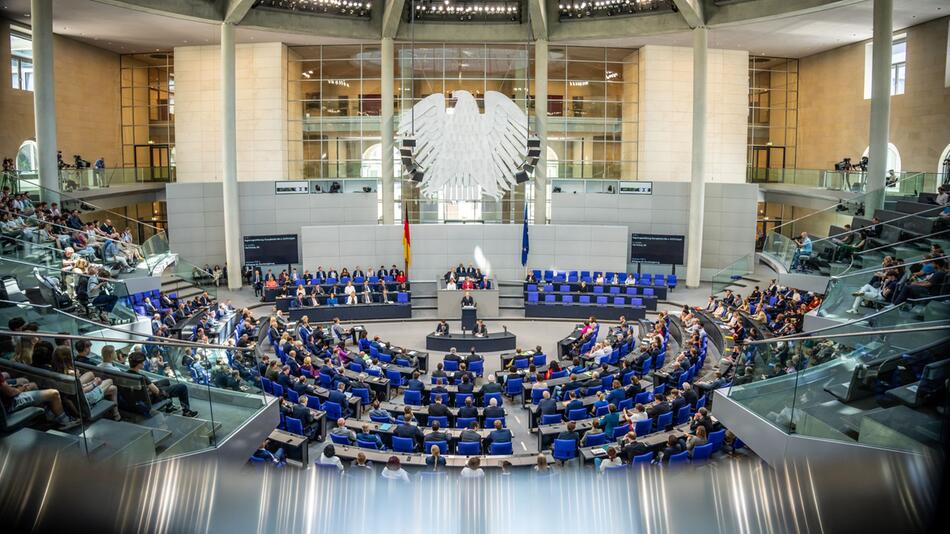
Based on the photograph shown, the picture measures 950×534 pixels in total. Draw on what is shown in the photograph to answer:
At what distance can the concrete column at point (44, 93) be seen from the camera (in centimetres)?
1892

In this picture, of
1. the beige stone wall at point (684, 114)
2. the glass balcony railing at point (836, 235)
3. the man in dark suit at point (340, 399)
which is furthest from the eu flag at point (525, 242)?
the man in dark suit at point (340, 399)

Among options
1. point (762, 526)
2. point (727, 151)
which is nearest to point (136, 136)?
point (727, 151)

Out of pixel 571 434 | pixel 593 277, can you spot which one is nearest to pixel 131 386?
pixel 571 434

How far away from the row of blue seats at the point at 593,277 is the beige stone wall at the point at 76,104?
19.6m

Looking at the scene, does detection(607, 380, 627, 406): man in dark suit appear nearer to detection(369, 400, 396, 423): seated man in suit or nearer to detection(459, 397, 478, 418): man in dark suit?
detection(459, 397, 478, 418): man in dark suit

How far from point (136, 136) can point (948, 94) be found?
33163mm

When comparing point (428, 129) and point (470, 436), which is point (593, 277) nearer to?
point (428, 129)

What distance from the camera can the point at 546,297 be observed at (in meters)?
22.8

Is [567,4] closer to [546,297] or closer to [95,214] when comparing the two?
[546,297]

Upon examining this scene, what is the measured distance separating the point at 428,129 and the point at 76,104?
17686 millimetres

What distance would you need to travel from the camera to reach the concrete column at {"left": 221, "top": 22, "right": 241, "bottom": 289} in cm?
2409

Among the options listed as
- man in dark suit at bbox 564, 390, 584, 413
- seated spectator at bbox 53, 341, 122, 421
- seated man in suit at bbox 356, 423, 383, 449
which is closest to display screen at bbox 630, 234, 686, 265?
man in dark suit at bbox 564, 390, 584, 413

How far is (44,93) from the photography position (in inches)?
760

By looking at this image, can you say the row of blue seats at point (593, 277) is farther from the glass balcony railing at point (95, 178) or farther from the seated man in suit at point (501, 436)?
the glass balcony railing at point (95, 178)
